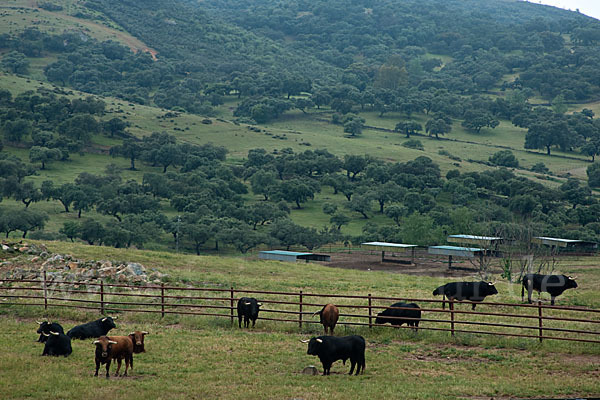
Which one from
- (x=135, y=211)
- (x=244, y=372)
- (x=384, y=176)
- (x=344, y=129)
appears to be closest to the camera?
(x=244, y=372)

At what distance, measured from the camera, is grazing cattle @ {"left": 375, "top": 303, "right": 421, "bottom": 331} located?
20.0m

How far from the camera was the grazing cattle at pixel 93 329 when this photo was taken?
18.9 metres

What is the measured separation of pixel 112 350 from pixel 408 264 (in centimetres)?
4453

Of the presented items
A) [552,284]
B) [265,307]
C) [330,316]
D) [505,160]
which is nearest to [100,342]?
[330,316]

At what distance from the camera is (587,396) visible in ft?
46.0

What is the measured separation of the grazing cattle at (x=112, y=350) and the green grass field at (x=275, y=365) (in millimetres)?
401

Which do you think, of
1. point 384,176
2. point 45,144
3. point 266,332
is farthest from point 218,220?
point 266,332

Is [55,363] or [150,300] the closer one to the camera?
[55,363]

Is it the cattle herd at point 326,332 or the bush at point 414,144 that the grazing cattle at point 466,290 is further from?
the bush at point 414,144

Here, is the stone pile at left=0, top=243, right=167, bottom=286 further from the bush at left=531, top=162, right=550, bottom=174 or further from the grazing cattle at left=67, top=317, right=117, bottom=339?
the bush at left=531, top=162, right=550, bottom=174

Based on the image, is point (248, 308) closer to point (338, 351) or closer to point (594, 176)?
point (338, 351)

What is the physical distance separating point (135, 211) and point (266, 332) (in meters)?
73.9

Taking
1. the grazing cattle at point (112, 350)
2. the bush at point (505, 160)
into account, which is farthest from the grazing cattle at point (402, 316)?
the bush at point (505, 160)

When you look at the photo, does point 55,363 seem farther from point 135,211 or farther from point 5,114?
point 5,114
